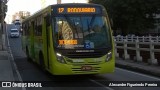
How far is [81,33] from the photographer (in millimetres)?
14992

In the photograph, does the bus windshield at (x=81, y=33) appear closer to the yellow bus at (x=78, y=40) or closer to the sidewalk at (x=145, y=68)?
the yellow bus at (x=78, y=40)

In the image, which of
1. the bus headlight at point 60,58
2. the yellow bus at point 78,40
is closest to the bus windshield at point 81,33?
the yellow bus at point 78,40

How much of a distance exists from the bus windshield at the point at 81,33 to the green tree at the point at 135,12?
54521 mm

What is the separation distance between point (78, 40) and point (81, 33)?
0.29 meters

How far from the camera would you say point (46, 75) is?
17578mm

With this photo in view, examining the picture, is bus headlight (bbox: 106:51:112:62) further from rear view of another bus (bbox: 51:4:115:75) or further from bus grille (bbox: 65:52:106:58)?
bus grille (bbox: 65:52:106:58)

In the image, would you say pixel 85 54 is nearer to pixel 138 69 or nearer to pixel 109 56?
pixel 109 56

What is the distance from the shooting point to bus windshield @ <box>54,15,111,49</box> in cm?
1485

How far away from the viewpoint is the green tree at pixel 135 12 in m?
69.6

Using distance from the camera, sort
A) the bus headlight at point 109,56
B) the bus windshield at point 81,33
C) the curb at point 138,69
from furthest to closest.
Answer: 1. the curb at point 138,69
2. the bus headlight at point 109,56
3. the bus windshield at point 81,33

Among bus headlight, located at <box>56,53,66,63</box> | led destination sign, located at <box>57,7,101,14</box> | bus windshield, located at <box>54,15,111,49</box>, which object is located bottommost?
bus headlight, located at <box>56,53,66,63</box>

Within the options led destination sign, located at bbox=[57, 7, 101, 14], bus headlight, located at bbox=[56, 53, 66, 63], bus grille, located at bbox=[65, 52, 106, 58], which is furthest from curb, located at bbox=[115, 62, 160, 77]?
bus headlight, located at bbox=[56, 53, 66, 63]

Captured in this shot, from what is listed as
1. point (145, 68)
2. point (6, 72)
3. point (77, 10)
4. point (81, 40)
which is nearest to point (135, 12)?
point (145, 68)

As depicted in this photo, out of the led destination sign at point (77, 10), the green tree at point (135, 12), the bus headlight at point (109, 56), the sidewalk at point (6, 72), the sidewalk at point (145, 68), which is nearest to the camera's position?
the bus headlight at point (109, 56)
